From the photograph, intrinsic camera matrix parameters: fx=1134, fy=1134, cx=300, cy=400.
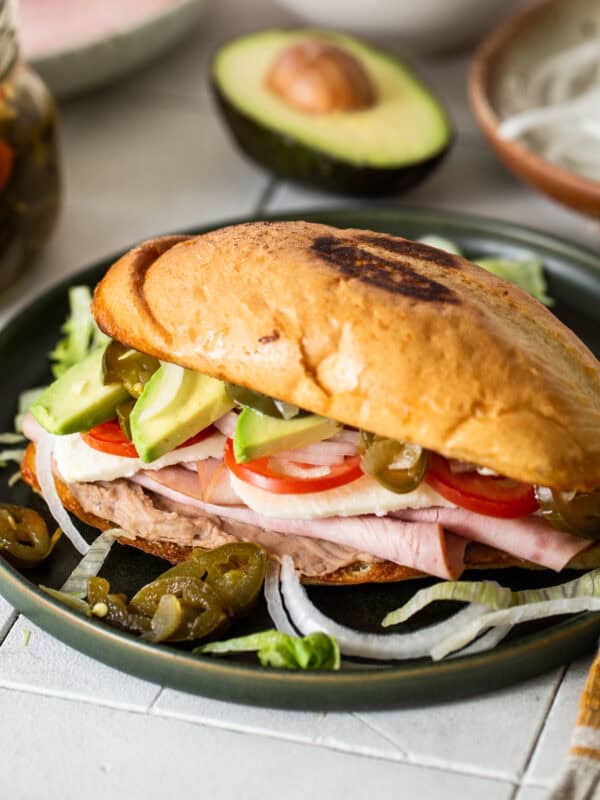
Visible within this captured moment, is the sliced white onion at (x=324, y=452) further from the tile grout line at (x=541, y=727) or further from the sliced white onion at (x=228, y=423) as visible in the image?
the tile grout line at (x=541, y=727)

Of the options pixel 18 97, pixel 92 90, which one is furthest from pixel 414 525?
pixel 92 90

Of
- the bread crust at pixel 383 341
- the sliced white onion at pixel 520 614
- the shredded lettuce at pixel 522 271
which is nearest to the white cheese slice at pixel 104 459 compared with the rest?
the bread crust at pixel 383 341

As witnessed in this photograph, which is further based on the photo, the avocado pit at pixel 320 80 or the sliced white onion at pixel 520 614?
the avocado pit at pixel 320 80

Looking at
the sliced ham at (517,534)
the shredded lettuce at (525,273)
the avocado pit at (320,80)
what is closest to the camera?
the sliced ham at (517,534)

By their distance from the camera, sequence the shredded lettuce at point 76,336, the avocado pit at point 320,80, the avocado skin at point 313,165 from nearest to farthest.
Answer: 1. the shredded lettuce at point 76,336
2. the avocado skin at point 313,165
3. the avocado pit at point 320,80

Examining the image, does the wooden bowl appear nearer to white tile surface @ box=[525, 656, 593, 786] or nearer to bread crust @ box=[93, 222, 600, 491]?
bread crust @ box=[93, 222, 600, 491]

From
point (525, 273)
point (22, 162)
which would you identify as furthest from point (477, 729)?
point (22, 162)

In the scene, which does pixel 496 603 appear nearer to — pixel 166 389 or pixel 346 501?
pixel 346 501

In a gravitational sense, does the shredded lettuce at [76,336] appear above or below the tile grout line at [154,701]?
above
